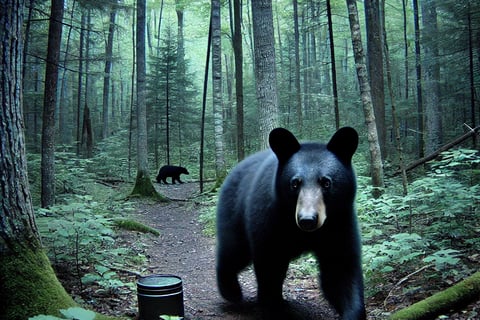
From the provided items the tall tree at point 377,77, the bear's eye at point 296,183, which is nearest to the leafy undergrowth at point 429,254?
the bear's eye at point 296,183

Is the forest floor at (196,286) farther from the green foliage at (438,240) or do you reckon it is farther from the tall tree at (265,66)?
the tall tree at (265,66)

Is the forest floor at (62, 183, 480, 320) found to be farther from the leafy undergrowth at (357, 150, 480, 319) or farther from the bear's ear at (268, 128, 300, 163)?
the bear's ear at (268, 128, 300, 163)

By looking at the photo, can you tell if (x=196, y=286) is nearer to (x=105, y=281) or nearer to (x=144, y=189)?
(x=105, y=281)

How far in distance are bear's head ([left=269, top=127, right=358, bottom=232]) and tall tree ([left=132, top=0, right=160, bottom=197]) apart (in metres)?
11.9

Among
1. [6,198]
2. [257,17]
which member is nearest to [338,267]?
[6,198]

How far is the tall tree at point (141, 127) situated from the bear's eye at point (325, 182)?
40.0ft

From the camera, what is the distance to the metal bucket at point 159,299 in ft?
12.7

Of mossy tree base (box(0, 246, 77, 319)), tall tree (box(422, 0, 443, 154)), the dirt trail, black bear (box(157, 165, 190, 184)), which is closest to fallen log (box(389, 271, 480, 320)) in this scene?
the dirt trail

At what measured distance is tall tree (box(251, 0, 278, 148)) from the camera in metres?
8.25

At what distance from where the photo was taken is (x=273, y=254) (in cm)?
352

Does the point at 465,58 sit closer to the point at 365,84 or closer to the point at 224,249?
the point at 365,84

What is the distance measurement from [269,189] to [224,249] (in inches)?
55.4

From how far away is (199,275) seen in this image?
634 centimetres

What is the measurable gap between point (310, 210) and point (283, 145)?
69 centimetres
